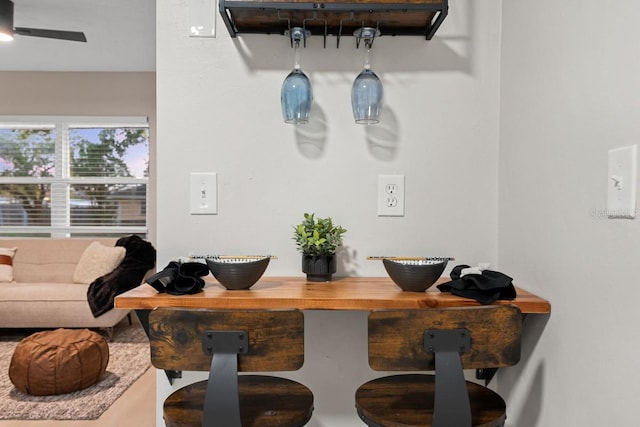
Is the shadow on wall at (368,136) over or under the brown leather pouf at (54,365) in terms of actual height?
over

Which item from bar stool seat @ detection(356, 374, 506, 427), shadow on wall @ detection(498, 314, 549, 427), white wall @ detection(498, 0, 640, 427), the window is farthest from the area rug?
white wall @ detection(498, 0, 640, 427)

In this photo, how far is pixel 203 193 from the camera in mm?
1462

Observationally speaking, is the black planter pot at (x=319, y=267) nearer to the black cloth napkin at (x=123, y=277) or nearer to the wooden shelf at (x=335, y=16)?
the wooden shelf at (x=335, y=16)

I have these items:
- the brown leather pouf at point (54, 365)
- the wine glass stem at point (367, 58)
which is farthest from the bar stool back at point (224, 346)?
the brown leather pouf at point (54, 365)

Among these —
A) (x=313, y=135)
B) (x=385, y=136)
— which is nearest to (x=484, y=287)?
(x=385, y=136)

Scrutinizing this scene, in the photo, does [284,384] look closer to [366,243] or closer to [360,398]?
[360,398]

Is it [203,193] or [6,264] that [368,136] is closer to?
[203,193]

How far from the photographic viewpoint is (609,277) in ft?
2.73

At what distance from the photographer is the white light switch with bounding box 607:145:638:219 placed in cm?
77

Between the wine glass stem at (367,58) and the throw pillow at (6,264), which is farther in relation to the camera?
the throw pillow at (6,264)

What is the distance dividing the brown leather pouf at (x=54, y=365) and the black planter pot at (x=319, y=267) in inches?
80.6

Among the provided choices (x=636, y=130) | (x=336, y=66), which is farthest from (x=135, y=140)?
(x=636, y=130)

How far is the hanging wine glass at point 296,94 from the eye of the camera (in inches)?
52.8

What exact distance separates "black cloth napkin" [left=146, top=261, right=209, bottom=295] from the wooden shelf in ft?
2.54
